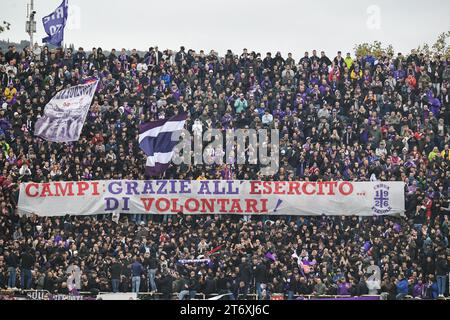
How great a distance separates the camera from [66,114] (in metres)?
26.0

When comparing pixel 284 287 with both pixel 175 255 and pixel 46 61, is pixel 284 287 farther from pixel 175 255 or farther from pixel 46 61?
pixel 46 61

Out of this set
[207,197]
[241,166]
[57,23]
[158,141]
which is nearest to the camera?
[207,197]

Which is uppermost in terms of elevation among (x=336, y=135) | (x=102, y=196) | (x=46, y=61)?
(x=46, y=61)

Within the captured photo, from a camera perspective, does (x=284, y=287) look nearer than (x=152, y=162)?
Yes

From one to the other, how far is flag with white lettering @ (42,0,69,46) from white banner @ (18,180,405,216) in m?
7.76

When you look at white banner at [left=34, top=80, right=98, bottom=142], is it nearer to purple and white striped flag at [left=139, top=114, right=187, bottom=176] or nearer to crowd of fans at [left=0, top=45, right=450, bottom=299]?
crowd of fans at [left=0, top=45, right=450, bottom=299]

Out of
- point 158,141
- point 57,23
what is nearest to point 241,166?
point 158,141

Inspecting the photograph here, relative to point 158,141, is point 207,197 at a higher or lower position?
lower

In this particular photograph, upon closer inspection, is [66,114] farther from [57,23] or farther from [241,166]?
[57,23]

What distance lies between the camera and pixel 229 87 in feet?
96.0

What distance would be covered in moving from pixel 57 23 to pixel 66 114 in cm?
666

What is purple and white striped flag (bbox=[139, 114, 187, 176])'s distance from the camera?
1011 inches
